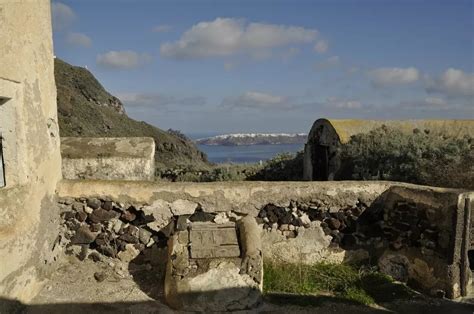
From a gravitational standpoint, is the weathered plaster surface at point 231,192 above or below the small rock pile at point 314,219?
above

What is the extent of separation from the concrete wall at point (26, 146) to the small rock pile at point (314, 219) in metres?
2.47

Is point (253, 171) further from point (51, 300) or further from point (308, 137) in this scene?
point (51, 300)

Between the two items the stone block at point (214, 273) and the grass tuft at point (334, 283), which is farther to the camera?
the grass tuft at point (334, 283)

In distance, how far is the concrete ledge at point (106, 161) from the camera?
7273 millimetres

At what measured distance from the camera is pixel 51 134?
4.95 meters

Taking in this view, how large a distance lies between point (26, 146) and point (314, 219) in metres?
3.39

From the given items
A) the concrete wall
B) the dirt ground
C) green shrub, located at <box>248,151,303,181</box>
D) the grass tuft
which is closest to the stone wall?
the grass tuft

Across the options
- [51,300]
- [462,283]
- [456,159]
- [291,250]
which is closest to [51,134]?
[51,300]

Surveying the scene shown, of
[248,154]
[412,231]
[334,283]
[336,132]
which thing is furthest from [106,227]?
[248,154]

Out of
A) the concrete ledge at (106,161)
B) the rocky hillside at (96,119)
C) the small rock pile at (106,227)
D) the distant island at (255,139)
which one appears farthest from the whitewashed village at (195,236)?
the distant island at (255,139)

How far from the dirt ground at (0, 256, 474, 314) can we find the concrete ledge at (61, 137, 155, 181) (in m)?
2.40

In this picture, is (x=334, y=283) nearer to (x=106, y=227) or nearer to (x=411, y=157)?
(x=106, y=227)

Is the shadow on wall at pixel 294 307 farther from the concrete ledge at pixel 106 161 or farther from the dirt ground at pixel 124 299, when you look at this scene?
the concrete ledge at pixel 106 161

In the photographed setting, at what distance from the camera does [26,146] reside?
4.32 m
